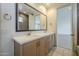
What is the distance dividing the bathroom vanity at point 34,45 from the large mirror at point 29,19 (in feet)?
0.48

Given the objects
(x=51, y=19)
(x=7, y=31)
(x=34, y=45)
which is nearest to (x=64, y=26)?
(x=51, y=19)

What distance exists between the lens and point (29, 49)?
152 cm

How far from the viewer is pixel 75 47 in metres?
1.66

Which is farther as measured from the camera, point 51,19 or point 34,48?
point 51,19

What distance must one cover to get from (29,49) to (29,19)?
0.47 m

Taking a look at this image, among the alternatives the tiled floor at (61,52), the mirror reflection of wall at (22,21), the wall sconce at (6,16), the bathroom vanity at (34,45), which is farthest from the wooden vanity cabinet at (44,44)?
the wall sconce at (6,16)

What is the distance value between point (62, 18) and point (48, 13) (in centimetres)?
23

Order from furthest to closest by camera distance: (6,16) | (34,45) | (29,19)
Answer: (29,19) < (34,45) < (6,16)

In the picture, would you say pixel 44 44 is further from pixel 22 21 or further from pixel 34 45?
pixel 22 21

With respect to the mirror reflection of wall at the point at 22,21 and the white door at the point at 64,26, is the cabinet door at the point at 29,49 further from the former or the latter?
the white door at the point at 64,26

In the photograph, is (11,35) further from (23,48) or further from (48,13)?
(48,13)

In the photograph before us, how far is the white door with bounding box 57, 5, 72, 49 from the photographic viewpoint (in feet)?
5.35

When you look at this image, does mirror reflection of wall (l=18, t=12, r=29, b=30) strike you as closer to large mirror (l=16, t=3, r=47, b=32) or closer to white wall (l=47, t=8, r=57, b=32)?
large mirror (l=16, t=3, r=47, b=32)

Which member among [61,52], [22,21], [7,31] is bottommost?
[61,52]
